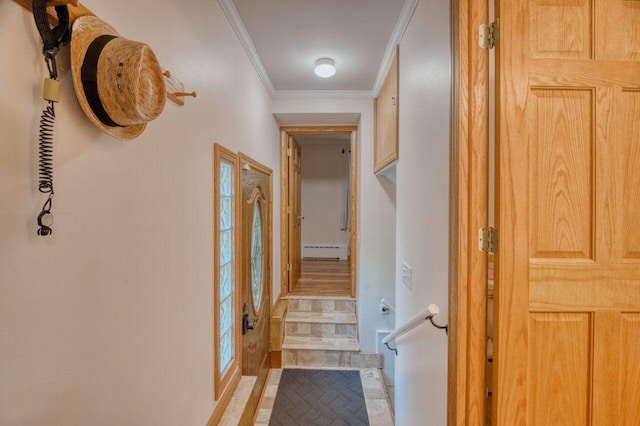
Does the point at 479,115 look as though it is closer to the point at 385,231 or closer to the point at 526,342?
the point at 526,342

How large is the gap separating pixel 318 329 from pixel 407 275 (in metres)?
1.84

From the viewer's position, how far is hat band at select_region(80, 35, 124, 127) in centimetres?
65

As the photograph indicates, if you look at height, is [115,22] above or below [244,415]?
above

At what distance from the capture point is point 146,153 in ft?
3.13

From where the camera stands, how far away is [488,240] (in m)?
1.05

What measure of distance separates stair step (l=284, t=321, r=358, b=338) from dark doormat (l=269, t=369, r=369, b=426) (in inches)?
14.2

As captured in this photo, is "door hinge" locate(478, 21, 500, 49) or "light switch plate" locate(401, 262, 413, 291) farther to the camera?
"light switch plate" locate(401, 262, 413, 291)

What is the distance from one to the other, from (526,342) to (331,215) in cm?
473

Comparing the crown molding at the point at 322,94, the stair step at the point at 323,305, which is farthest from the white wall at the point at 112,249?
the stair step at the point at 323,305

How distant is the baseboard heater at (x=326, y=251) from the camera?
5680mm

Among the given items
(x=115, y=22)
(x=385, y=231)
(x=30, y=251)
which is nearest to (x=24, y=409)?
(x=30, y=251)

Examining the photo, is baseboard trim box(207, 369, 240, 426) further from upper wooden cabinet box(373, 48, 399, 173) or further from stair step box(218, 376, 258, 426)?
upper wooden cabinet box(373, 48, 399, 173)

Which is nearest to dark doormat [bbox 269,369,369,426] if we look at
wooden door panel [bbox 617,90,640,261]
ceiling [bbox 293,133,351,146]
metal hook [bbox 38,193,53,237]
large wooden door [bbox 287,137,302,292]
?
large wooden door [bbox 287,137,302,292]

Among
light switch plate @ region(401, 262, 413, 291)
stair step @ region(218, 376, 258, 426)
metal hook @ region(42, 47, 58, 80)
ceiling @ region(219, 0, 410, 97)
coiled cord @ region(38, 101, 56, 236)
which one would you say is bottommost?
stair step @ region(218, 376, 258, 426)
